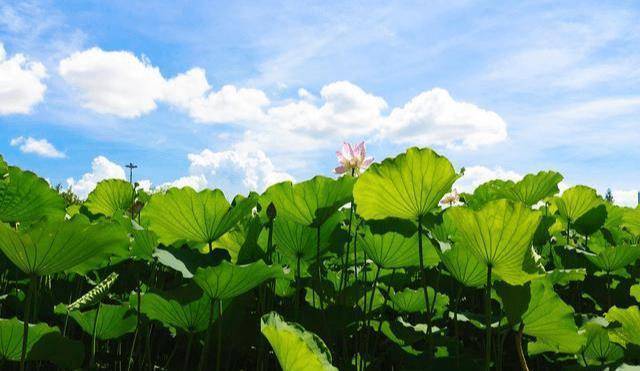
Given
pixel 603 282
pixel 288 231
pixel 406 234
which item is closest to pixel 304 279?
pixel 288 231

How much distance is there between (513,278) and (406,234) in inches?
14.7

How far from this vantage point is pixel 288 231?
167 centimetres

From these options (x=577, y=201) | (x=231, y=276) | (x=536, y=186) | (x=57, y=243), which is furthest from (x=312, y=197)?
(x=577, y=201)

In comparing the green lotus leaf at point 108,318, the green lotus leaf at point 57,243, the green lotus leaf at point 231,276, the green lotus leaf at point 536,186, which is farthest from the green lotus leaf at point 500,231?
the green lotus leaf at point 536,186

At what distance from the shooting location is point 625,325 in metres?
1.54

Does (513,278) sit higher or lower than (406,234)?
lower

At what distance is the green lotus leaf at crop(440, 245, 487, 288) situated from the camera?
57.7 inches

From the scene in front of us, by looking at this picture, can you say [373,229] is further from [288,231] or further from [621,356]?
[621,356]

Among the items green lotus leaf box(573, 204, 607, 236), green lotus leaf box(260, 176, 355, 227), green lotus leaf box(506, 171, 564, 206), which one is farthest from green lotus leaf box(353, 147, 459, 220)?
green lotus leaf box(573, 204, 607, 236)

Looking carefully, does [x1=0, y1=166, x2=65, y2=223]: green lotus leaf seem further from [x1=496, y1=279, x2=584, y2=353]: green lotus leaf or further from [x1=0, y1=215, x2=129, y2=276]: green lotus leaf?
[x1=496, y1=279, x2=584, y2=353]: green lotus leaf

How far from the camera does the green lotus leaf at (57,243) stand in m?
1.09

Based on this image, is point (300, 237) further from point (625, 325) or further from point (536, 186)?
point (536, 186)

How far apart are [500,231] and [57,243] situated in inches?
37.0

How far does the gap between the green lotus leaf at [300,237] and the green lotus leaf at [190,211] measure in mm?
155
